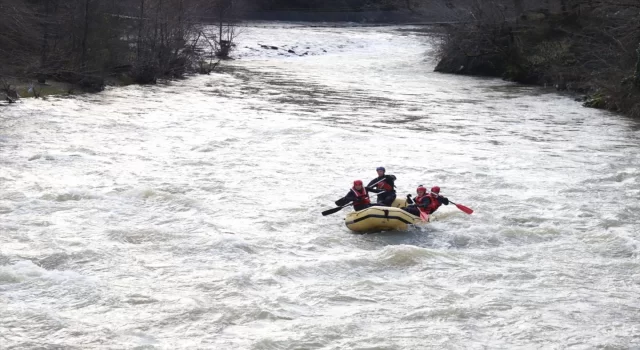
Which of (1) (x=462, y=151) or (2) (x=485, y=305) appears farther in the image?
(1) (x=462, y=151)

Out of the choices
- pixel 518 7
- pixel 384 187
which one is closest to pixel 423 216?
pixel 384 187

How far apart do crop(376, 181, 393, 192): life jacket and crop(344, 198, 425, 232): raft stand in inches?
44.2

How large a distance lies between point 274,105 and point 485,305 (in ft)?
54.7

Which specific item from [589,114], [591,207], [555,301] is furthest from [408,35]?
[555,301]

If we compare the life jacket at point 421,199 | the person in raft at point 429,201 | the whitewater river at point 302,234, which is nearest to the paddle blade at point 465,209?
the whitewater river at point 302,234

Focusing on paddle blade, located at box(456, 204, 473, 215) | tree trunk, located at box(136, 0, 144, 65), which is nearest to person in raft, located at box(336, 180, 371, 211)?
paddle blade, located at box(456, 204, 473, 215)

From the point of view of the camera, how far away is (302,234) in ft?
38.4

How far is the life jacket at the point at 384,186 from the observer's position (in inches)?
505

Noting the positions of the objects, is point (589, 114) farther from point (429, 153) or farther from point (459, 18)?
point (459, 18)

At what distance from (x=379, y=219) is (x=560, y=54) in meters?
24.5

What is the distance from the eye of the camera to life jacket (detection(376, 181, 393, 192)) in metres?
12.8

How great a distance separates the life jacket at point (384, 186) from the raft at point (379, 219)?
1.12 meters

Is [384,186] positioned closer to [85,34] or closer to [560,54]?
[85,34]

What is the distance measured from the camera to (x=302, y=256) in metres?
10.7
